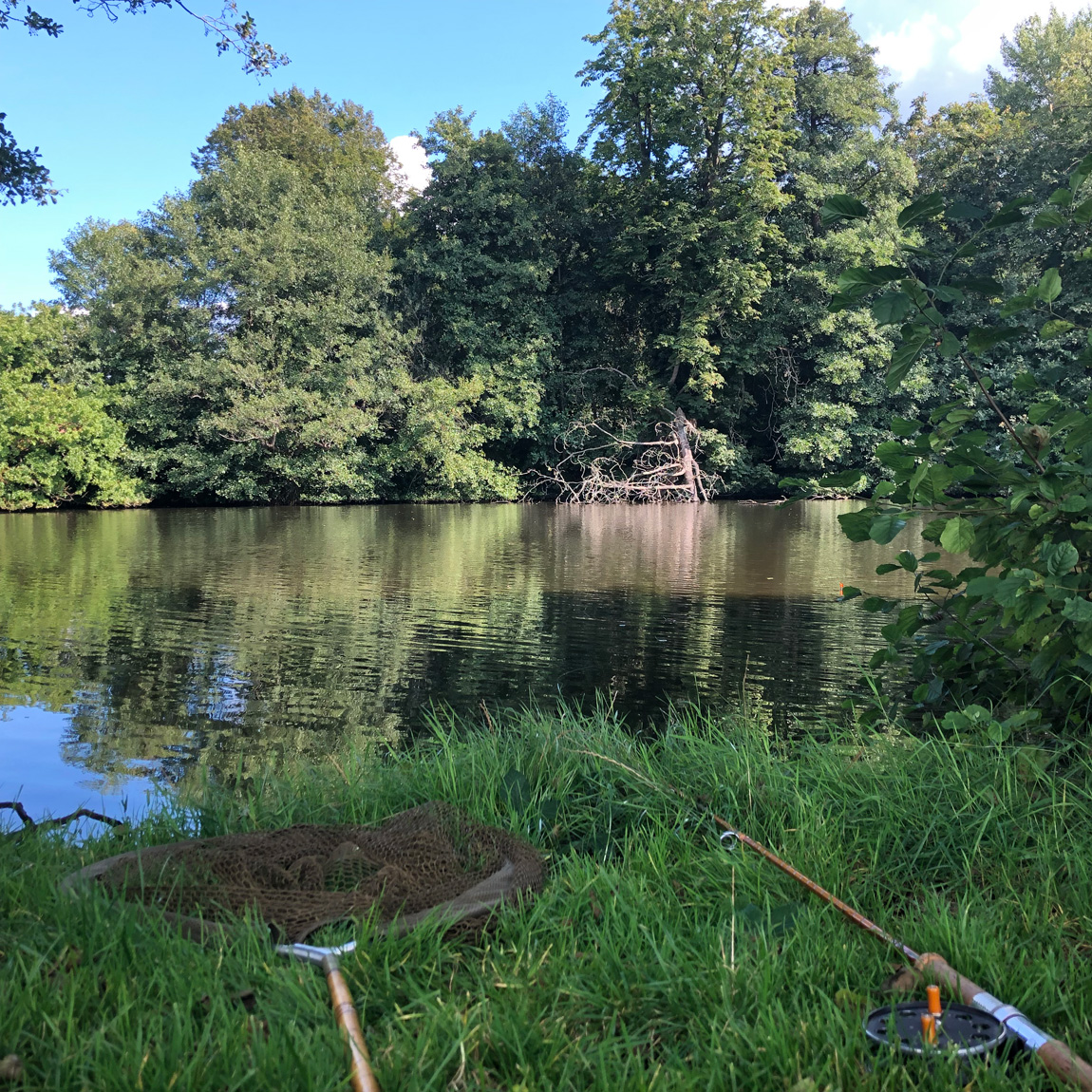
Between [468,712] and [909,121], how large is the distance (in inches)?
1504

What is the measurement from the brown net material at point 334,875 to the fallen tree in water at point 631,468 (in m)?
25.6

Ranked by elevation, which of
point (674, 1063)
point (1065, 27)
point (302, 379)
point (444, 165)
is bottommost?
point (674, 1063)

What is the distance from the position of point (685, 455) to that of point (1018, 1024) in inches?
1179

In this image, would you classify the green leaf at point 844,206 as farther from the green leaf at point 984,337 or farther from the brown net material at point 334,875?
the brown net material at point 334,875

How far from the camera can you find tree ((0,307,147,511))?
25.9 metres

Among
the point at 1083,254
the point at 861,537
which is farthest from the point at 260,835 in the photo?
the point at 1083,254

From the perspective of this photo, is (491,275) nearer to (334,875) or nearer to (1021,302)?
(1021,302)

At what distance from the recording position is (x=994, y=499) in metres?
3.64

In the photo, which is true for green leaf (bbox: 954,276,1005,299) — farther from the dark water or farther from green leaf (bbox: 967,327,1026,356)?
the dark water

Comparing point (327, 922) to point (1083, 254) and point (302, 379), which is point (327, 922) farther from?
point (302, 379)

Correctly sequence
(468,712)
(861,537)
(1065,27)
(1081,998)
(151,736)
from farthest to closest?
(1065,27)
(468,712)
(151,736)
(861,537)
(1081,998)

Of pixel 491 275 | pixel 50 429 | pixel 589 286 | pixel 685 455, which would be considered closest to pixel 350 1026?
pixel 50 429

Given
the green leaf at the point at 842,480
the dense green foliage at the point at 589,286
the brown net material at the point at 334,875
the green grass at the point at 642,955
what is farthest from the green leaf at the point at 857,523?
the dense green foliage at the point at 589,286

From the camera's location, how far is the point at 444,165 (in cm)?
3356
